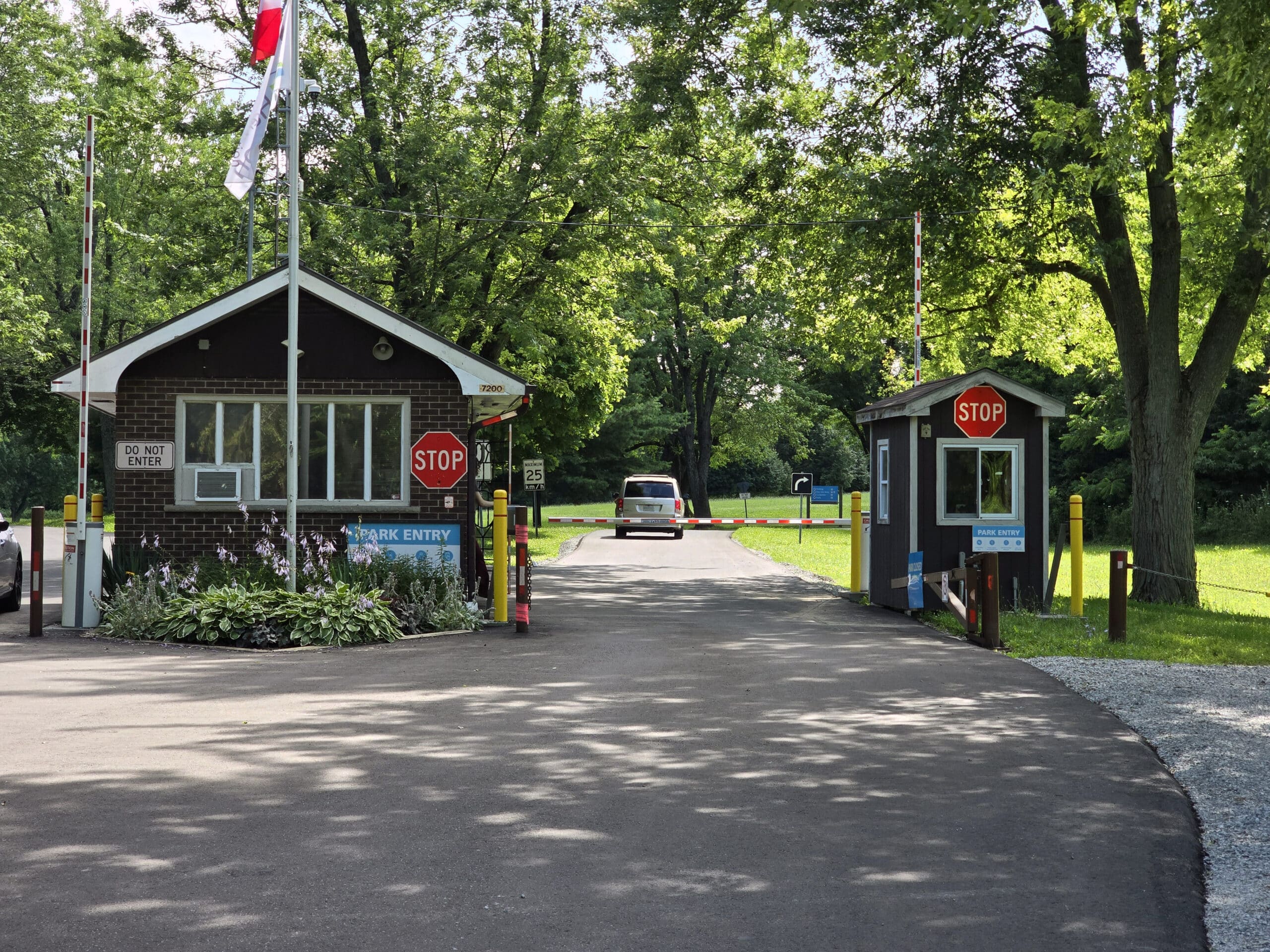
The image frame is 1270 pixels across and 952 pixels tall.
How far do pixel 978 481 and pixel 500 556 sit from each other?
5983 mm

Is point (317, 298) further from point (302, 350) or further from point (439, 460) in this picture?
point (439, 460)

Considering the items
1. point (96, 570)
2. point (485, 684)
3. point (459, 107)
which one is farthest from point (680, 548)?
A: point (485, 684)

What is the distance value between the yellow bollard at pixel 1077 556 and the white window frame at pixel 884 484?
7.29 feet

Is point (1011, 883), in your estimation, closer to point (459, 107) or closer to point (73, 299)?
point (459, 107)

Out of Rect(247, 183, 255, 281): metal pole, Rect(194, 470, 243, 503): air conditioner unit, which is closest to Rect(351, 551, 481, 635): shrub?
Rect(194, 470, 243, 503): air conditioner unit

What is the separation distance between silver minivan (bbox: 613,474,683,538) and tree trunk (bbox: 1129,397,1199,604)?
21028 millimetres

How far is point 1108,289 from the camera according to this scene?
20688 mm

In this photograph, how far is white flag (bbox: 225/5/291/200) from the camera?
567 inches

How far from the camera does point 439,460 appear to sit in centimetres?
1597

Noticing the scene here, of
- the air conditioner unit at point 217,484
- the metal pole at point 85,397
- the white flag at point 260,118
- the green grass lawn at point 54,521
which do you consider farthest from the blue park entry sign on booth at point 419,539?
the green grass lawn at point 54,521

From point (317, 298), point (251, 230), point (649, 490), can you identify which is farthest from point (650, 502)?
→ point (317, 298)

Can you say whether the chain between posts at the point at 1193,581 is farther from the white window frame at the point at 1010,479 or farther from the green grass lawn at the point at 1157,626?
the white window frame at the point at 1010,479

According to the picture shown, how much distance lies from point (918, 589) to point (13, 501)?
6280 cm

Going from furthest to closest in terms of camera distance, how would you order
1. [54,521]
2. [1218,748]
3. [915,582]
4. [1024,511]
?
[54,521]
[1024,511]
[915,582]
[1218,748]
